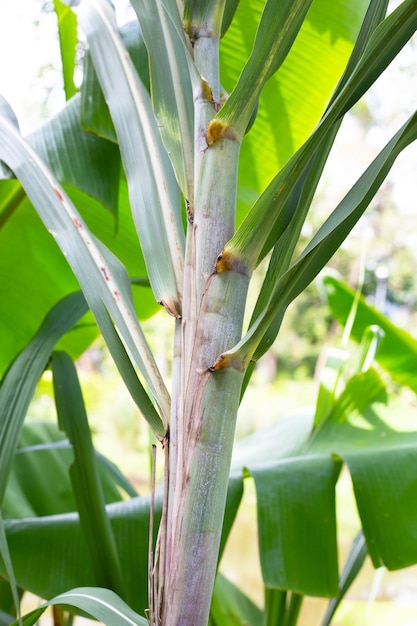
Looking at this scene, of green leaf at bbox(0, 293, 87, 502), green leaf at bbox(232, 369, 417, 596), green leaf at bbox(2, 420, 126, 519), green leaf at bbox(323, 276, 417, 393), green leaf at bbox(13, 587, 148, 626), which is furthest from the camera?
green leaf at bbox(323, 276, 417, 393)

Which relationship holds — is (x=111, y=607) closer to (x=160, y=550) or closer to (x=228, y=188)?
(x=160, y=550)

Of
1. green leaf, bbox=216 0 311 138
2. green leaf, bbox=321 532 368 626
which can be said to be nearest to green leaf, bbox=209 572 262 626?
green leaf, bbox=321 532 368 626

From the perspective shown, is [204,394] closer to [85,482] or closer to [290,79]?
[85,482]

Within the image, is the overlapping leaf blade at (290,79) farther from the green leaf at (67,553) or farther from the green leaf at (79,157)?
the green leaf at (67,553)

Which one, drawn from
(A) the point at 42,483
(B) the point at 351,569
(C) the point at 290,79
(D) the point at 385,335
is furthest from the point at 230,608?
(C) the point at 290,79

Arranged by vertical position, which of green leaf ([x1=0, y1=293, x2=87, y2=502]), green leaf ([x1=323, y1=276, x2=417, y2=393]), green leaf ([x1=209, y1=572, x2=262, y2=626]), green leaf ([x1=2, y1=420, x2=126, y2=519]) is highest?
green leaf ([x1=323, y1=276, x2=417, y2=393])

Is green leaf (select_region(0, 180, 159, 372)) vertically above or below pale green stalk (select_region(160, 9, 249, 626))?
above

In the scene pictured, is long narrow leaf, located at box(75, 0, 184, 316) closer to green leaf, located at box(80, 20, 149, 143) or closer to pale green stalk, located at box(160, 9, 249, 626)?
pale green stalk, located at box(160, 9, 249, 626)
